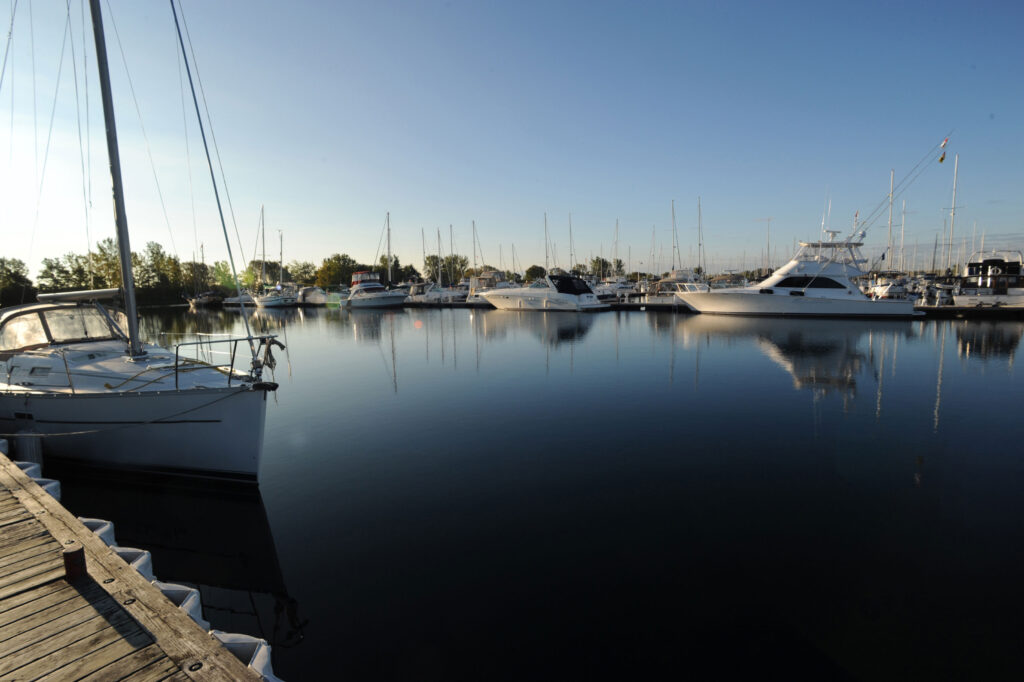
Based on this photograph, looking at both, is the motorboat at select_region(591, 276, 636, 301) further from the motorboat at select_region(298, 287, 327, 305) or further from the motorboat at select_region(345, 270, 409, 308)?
the motorboat at select_region(298, 287, 327, 305)

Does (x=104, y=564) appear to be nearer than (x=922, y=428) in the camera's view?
Yes

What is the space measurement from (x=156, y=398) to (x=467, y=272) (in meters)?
124

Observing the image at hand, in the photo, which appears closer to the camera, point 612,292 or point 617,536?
point 617,536

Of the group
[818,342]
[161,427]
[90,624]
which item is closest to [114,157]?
[161,427]

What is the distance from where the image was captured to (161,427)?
27.0 feet

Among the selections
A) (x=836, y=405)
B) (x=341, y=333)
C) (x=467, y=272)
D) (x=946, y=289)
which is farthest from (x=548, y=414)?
(x=467, y=272)

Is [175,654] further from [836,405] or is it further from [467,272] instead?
[467,272]

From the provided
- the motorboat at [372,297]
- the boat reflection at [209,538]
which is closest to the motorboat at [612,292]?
the motorboat at [372,297]

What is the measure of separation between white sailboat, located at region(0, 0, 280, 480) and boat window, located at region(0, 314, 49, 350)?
97 cm

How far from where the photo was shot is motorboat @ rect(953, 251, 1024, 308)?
129 ft

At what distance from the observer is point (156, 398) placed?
8070 millimetres

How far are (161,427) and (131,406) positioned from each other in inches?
23.4

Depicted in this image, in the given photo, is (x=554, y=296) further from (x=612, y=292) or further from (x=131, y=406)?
(x=131, y=406)

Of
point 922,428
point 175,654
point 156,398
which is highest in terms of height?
point 156,398
